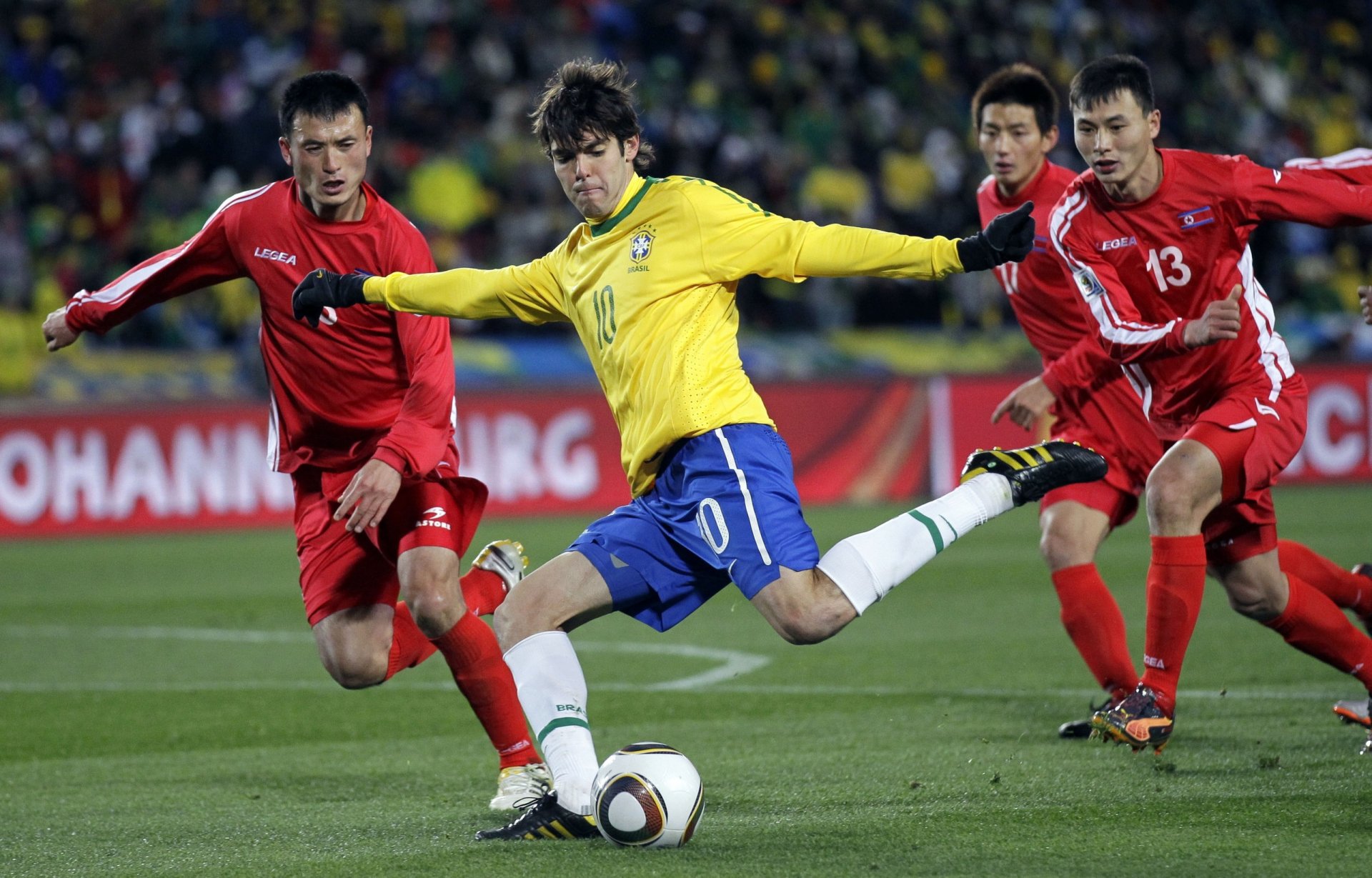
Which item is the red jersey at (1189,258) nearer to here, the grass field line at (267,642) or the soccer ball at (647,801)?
the soccer ball at (647,801)

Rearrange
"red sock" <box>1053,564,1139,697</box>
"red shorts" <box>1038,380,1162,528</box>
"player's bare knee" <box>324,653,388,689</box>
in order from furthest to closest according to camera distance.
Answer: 1. "red shorts" <box>1038,380,1162,528</box>
2. "red sock" <box>1053,564,1139,697</box>
3. "player's bare knee" <box>324,653,388,689</box>

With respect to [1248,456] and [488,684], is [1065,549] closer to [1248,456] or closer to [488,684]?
[1248,456]

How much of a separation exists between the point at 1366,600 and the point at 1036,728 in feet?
4.09

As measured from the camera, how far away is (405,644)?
18.5 ft

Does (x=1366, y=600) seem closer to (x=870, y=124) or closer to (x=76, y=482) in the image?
(x=76, y=482)

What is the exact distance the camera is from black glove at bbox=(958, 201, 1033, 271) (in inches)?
164

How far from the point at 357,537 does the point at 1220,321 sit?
9.15 feet

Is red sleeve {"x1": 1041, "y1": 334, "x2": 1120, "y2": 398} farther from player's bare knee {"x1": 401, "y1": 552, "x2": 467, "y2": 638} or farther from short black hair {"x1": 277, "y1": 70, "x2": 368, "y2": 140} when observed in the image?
short black hair {"x1": 277, "y1": 70, "x2": 368, "y2": 140}

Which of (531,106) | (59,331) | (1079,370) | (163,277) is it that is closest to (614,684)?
(1079,370)

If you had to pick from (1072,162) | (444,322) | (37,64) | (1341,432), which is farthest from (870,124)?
(444,322)

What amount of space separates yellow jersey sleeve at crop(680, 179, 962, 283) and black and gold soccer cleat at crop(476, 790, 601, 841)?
1.49 metres

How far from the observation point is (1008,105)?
6.42m

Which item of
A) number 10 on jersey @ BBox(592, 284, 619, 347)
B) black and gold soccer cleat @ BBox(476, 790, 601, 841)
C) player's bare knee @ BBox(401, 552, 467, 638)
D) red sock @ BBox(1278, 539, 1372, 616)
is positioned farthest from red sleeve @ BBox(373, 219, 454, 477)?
red sock @ BBox(1278, 539, 1372, 616)

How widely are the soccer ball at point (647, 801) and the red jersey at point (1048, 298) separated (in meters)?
2.44
